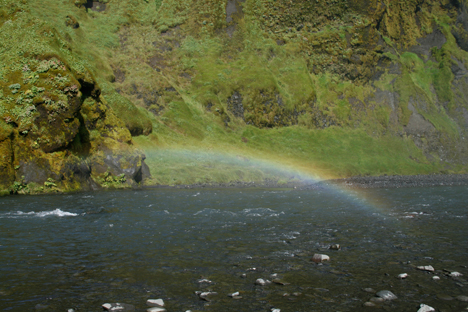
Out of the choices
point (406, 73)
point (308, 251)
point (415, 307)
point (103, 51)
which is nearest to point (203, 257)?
point (308, 251)

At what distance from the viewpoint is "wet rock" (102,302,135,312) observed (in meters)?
8.06

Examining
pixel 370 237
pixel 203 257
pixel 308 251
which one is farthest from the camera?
pixel 370 237

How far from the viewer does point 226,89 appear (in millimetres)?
78250

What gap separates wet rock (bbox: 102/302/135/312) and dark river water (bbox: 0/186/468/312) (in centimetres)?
33

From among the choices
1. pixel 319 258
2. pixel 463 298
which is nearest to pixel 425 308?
pixel 463 298

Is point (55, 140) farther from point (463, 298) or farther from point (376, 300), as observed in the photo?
point (463, 298)

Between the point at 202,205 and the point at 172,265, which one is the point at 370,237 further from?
the point at 202,205

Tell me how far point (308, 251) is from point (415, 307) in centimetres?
546

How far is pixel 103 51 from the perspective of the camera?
7181 cm

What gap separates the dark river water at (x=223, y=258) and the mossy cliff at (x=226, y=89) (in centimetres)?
1407

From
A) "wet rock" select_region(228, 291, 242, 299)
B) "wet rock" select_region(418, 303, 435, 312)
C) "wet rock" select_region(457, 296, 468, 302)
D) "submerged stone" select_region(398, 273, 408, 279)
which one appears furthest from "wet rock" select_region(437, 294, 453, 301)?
"wet rock" select_region(228, 291, 242, 299)

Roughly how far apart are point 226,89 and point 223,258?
68122 mm

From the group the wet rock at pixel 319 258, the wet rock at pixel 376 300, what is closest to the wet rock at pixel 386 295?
the wet rock at pixel 376 300

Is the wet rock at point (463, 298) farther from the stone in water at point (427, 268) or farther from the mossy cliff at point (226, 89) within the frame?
the mossy cliff at point (226, 89)
